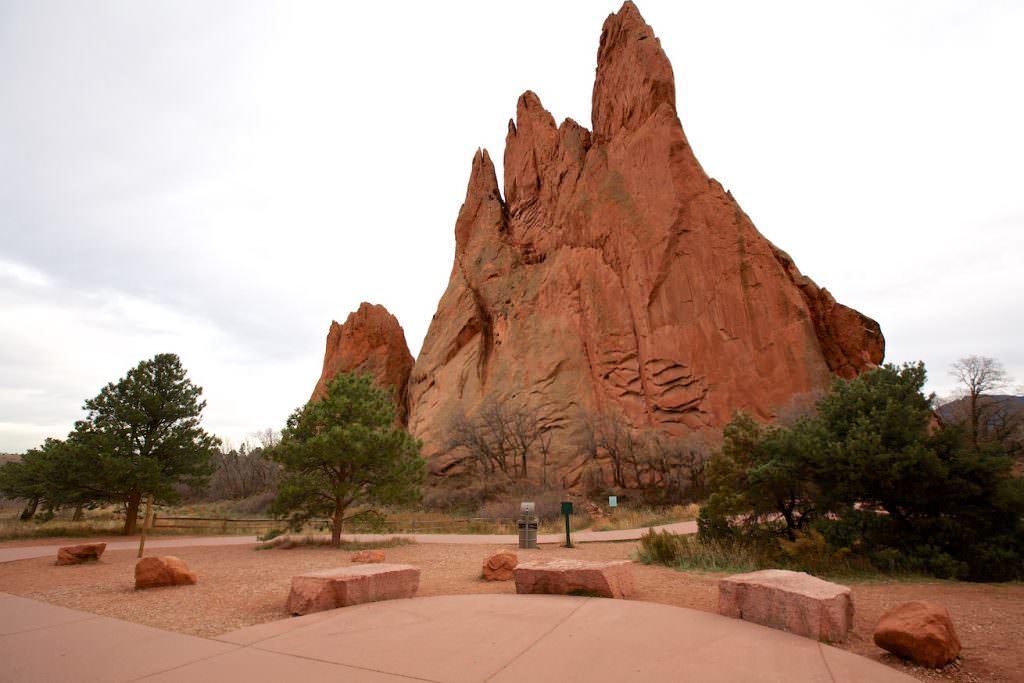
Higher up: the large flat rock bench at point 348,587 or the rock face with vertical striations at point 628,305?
the rock face with vertical striations at point 628,305

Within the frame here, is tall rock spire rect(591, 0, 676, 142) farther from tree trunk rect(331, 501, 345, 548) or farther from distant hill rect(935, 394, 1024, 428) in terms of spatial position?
tree trunk rect(331, 501, 345, 548)

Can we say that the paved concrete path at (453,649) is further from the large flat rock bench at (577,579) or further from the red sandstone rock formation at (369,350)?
the red sandstone rock formation at (369,350)

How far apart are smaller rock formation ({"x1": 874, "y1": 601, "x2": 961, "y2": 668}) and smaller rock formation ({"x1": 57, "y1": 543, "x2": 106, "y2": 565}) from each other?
14.7 m

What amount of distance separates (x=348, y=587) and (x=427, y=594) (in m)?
1.66

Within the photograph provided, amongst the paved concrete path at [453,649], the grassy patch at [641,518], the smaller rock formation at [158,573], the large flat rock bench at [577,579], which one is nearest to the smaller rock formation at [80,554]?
the smaller rock formation at [158,573]

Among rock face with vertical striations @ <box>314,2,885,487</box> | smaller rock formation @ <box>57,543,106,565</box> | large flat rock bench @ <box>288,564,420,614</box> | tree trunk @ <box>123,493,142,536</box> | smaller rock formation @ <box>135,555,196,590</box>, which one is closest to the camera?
large flat rock bench @ <box>288,564,420,614</box>

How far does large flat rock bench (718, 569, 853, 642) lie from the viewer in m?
5.00

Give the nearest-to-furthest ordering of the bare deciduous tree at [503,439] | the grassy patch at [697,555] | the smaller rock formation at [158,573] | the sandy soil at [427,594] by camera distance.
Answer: the sandy soil at [427,594] < the smaller rock formation at [158,573] < the grassy patch at [697,555] < the bare deciduous tree at [503,439]

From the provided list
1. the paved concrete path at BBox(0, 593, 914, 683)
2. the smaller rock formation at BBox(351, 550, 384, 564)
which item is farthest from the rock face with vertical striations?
the paved concrete path at BBox(0, 593, 914, 683)

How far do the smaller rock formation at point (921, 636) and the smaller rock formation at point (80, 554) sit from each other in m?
14.7

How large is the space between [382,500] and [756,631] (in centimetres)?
1337

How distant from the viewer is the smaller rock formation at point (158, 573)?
865 centimetres

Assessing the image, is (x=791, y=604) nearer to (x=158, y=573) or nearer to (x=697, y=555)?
(x=697, y=555)

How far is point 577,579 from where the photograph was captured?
695 centimetres
